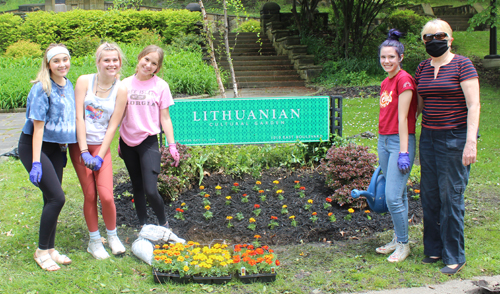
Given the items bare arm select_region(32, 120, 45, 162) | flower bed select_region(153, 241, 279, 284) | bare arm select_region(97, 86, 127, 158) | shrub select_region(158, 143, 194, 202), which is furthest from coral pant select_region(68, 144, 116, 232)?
shrub select_region(158, 143, 194, 202)

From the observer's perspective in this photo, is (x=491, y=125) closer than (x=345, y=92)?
Yes

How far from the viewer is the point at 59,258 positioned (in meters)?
3.59

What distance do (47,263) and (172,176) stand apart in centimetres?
177

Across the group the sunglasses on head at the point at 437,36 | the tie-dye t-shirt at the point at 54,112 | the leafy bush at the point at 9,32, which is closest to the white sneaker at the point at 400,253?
the sunglasses on head at the point at 437,36

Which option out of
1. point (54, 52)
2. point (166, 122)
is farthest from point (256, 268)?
point (54, 52)

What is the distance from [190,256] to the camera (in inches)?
132

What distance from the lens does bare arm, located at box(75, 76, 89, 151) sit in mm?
3439

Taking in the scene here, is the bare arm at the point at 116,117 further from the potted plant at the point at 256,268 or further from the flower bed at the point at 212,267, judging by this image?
the potted plant at the point at 256,268

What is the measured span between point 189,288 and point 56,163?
154 centimetres

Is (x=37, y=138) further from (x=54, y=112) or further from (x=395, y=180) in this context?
(x=395, y=180)

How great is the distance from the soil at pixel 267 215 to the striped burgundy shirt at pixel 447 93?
1.44 metres

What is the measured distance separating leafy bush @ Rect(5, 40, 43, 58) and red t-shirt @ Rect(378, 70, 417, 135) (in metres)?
14.0

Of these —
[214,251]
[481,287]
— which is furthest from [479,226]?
[214,251]

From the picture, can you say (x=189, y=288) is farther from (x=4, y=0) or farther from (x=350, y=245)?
(x=4, y=0)
